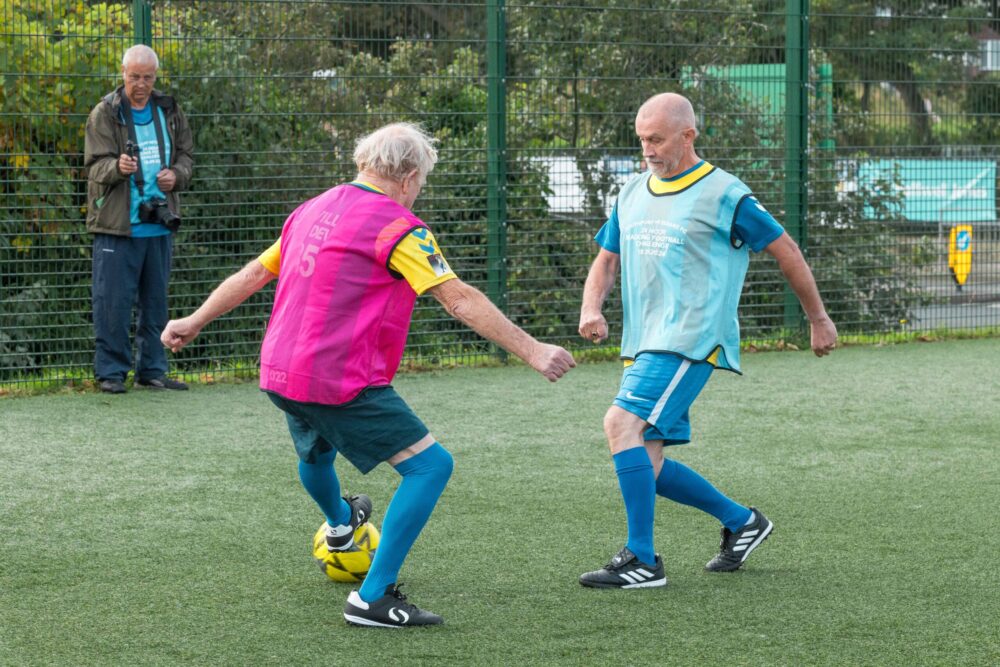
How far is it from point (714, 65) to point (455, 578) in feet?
23.5

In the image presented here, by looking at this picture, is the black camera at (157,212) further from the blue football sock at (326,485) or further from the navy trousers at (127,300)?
the blue football sock at (326,485)

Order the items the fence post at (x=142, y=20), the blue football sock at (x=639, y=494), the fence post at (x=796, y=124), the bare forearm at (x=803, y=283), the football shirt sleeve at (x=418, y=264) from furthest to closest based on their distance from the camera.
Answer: the fence post at (x=796, y=124), the fence post at (x=142, y=20), the bare forearm at (x=803, y=283), the blue football sock at (x=639, y=494), the football shirt sleeve at (x=418, y=264)

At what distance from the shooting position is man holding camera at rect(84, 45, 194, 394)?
28.6 ft

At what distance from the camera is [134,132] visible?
8719 mm

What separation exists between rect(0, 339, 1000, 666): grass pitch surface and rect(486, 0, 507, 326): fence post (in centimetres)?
175

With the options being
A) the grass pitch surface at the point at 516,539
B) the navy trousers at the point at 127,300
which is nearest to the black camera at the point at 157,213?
the navy trousers at the point at 127,300

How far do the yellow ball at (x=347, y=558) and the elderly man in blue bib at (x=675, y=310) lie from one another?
30.1 inches

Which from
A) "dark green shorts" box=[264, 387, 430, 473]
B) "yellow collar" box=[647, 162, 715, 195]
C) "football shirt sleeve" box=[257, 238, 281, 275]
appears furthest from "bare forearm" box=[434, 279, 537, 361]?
"yellow collar" box=[647, 162, 715, 195]

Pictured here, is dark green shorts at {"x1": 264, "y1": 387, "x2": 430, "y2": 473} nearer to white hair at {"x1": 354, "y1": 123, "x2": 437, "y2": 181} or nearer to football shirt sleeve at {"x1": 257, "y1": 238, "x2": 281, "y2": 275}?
football shirt sleeve at {"x1": 257, "y1": 238, "x2": 281, "y2": 275}

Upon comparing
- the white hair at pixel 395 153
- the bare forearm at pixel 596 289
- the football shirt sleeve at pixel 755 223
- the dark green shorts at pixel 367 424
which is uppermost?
the white hair at pixel 395 153

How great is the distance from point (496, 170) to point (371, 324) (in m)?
6.35

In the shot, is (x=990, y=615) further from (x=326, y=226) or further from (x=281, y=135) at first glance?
(x=281, y=135)

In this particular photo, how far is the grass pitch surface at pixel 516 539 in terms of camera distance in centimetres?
411

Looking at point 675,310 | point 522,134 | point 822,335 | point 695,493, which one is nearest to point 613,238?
point 675,310
